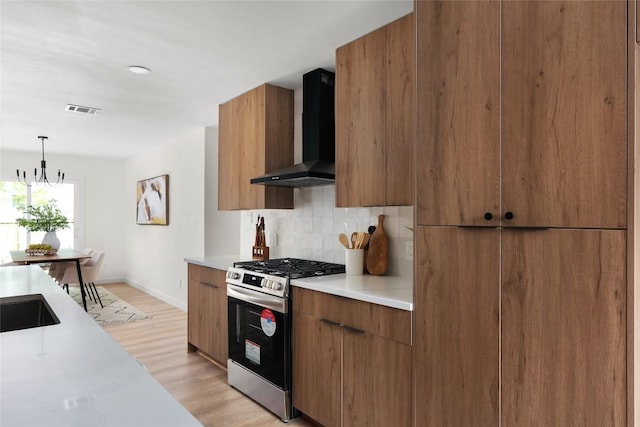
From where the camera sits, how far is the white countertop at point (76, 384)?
698mm

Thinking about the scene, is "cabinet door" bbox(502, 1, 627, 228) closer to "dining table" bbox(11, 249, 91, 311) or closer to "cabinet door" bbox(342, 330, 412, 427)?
"cabinet door" bbox(342, 330, 412, 427)

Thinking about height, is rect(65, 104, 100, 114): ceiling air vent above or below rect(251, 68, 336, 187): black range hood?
above

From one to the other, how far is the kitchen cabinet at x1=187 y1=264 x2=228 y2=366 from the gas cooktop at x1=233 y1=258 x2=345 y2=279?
439 millimetres

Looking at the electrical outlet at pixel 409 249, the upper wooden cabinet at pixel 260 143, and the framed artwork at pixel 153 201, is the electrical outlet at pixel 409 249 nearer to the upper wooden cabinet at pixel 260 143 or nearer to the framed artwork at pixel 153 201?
the upper wooden cabinet at pixel 260 143

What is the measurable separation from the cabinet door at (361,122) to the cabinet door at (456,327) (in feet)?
2.17

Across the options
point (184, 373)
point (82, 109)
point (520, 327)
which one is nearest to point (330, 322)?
point (520, 327)

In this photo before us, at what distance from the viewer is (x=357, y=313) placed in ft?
6.63

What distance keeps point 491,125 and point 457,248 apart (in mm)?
513

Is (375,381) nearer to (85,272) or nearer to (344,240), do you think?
(344,240)

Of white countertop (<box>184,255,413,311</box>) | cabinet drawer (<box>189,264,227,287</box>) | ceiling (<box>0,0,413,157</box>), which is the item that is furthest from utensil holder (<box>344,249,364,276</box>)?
ceiling (<box>0,0,413,157</box>)

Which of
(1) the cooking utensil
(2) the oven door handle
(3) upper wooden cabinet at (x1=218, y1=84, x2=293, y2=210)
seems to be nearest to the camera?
(2) the oven door handle

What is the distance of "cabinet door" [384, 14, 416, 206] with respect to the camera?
7.12 feet

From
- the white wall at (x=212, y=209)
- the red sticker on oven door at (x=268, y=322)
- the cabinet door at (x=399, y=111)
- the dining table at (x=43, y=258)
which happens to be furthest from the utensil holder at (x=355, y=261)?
the dining table at (x=43, y=258)

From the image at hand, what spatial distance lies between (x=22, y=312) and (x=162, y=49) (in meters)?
1.74
